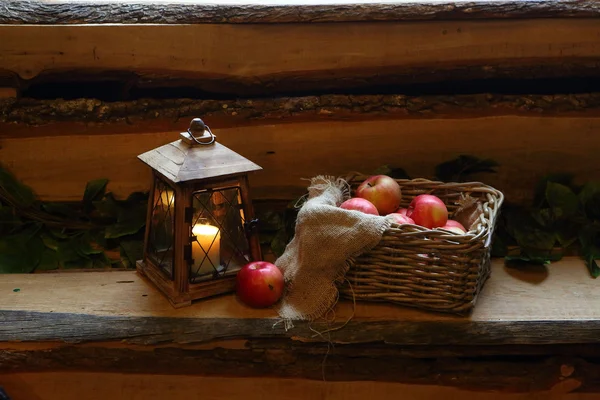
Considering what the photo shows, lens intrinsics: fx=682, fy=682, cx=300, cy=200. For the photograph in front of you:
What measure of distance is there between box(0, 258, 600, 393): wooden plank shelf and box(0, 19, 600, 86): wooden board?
471 mm

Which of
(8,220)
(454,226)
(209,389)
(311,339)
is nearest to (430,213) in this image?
(454,226)

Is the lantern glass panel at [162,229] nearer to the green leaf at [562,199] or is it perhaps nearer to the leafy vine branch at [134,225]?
the leafy vine branch at [134,225]

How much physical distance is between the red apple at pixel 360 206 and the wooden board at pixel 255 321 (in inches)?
7.0

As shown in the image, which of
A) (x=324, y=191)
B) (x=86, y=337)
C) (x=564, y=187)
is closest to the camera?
(x=86, y=337)

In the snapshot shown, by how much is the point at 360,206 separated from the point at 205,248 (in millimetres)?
299

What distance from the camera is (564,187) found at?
1476 millimetres

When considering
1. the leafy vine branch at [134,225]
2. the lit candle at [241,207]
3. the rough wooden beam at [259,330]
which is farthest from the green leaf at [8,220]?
the lit candle at [241,207]

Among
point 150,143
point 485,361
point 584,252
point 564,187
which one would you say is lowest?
point 485,361

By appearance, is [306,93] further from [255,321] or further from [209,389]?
[209,389]

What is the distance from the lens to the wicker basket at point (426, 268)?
3.90 ft

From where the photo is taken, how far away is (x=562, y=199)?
147 centimetres

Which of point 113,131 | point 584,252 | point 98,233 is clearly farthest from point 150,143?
point 584,252

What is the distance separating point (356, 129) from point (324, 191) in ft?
0.69

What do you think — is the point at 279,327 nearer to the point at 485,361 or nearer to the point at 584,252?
the point at 485,361
